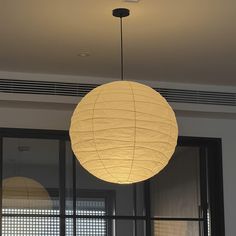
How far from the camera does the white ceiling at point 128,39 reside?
14.2 feet

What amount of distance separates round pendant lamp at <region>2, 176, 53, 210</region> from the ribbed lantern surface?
7.04 feet

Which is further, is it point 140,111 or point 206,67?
point 206,67

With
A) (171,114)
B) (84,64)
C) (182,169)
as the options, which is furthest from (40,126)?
(171,114)

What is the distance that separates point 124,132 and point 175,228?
2.69m

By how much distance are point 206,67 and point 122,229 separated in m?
1.58

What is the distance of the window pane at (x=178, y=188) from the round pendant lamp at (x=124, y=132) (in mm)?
2370

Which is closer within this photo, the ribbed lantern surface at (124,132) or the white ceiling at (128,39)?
the ribbed lantern surface at (124,132)

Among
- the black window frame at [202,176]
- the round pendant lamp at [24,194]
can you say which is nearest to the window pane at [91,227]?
the black window frame at [202,176]

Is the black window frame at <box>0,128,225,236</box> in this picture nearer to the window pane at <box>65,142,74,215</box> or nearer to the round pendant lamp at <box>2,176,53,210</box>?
the window pane at <box>65,142,74,215</box>

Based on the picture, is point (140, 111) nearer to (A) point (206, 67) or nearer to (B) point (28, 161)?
(A) point (206, 67)

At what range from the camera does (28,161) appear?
5.93 metres

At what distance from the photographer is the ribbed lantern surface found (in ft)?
12.2

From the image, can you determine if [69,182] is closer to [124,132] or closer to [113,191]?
[113,191]

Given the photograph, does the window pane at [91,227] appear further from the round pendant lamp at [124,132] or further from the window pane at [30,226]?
the round pendant lamp at [124,132]
